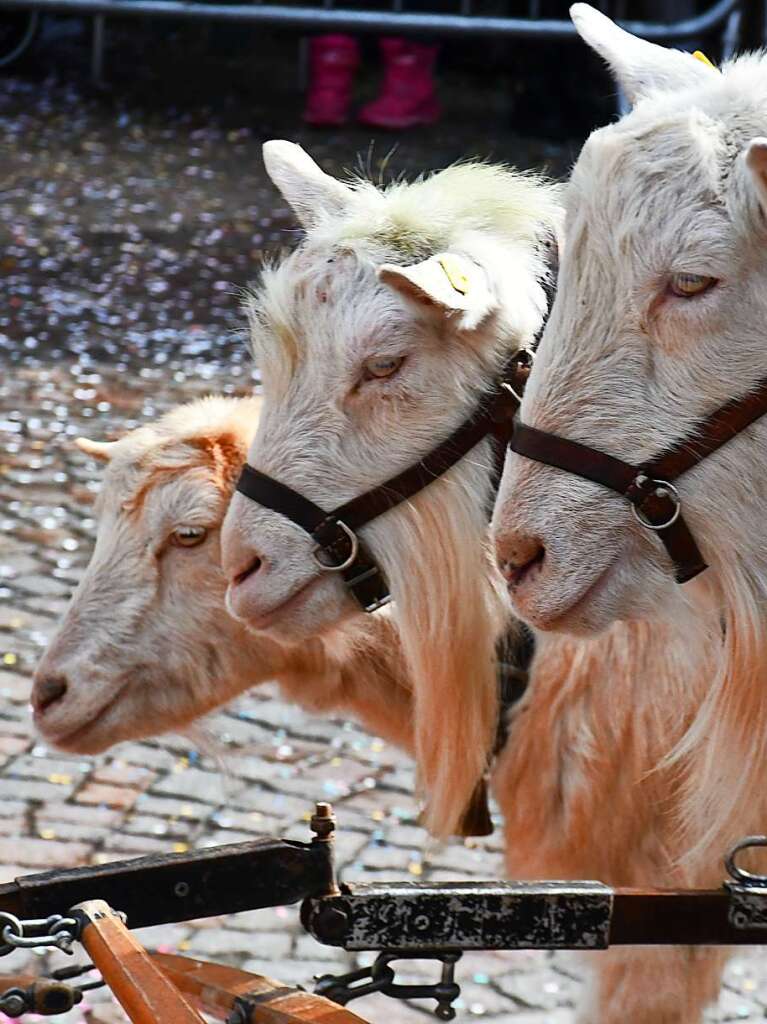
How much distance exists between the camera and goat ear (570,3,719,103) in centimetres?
258

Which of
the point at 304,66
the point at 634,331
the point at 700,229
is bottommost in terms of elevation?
the point at 304,66

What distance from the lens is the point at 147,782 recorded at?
220 inches

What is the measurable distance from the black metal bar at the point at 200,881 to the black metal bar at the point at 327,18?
1079cm

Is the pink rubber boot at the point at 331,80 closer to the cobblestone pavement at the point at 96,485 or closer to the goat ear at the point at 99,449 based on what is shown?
the cobblestone pavement at the point at 96,485

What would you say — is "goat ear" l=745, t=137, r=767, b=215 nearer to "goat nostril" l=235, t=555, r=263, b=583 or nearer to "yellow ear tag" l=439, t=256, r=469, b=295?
"yellow ear tag" l=439, t=256, r=469, b=295

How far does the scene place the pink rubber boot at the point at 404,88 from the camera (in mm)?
14445

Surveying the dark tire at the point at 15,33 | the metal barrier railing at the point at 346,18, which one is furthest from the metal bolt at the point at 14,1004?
the dark tire at the point at 15,33

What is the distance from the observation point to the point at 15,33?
15.9 metres

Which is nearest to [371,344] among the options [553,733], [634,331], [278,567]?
[278,567]

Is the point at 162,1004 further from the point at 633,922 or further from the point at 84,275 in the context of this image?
the point at 84,275

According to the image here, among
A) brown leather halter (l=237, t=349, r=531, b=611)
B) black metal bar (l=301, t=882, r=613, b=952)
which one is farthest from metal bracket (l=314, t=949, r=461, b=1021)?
brown leather halter (l=237, t=349, r=531, b=611)

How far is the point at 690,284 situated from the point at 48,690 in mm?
2050

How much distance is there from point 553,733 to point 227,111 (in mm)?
12706

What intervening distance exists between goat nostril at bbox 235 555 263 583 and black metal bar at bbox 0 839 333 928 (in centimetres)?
69
